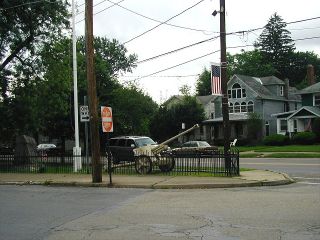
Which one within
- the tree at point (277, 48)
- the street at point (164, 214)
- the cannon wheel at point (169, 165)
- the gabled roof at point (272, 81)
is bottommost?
the street at point (164, 214)

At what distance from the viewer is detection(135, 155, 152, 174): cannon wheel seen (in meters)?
21.3

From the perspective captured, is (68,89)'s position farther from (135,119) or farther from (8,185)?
(135,119)

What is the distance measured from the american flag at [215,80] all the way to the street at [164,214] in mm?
7223

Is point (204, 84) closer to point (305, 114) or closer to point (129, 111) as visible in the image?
point (305, 114)

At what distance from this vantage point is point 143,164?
21.5 meters

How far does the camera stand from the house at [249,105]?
61719 mm

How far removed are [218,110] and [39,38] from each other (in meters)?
39.1

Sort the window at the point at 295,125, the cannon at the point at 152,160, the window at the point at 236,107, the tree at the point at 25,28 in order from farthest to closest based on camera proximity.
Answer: the window at the point at 236,107 < the window at the point at 295,125 < the tree at the point at 25,28 < the cannon at the point at 152,160

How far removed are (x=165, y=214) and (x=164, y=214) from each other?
0.02 meters

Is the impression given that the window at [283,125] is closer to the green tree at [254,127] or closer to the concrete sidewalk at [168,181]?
the green tree at [254,127]

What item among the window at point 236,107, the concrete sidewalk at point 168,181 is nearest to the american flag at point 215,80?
the concrete sidewalk at point 168,181

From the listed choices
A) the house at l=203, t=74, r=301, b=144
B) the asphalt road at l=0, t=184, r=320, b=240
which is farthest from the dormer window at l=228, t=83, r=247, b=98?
the asphalt road at l=0, t=184, r=320, b=240

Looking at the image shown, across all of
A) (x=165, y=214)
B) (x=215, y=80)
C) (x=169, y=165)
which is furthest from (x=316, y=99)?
(x=165, y=214)

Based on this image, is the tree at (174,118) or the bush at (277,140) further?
the tree at (174,118)
